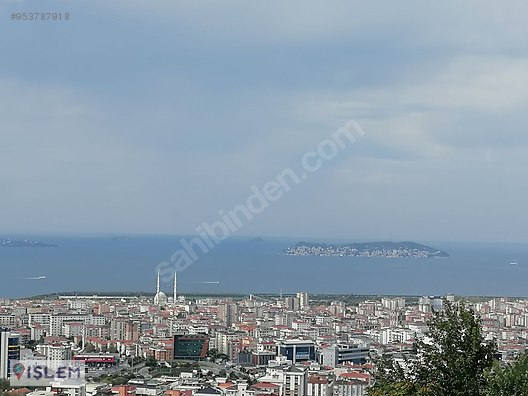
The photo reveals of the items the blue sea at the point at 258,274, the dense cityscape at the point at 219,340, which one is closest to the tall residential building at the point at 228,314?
the dense cityscape at the point at 219,340

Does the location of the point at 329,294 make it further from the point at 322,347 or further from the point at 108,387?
the point at 108,387

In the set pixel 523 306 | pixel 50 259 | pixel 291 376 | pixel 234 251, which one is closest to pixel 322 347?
pixel 291 376

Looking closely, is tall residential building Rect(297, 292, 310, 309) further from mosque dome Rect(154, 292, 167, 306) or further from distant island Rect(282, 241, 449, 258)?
distant island Rect(282, 241, 449, 258)

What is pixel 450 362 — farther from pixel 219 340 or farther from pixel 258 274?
pixel 258 274

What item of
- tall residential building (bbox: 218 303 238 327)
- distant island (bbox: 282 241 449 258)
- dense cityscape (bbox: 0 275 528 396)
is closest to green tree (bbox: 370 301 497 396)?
dense cityscape (bbox: 0 275 528 396)

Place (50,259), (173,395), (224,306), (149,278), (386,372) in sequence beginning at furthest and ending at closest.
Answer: (50,259)
(149,278)
(224,306)
(173,395)
(386,372)

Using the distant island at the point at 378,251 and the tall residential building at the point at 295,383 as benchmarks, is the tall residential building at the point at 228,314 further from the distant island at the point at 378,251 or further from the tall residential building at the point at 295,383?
the distant island at the point at 378,251
